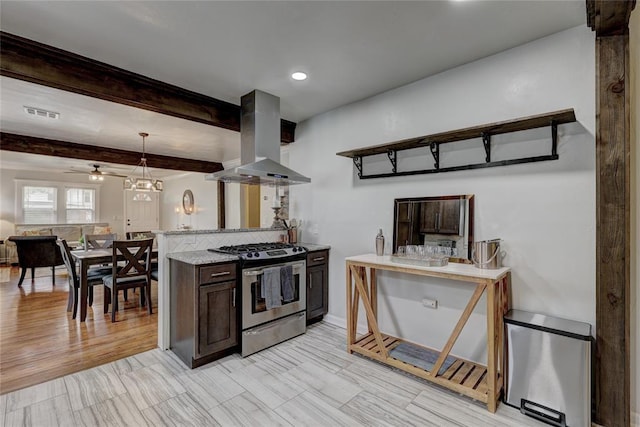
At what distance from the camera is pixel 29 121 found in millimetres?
4023

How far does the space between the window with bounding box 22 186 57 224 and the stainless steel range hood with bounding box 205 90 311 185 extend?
8.14 m

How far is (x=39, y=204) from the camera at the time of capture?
827 cm

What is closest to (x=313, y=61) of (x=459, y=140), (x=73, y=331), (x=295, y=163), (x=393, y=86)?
(x=393, y=86)

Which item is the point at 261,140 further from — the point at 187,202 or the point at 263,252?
the point at 187,202

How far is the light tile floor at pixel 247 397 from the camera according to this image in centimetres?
192

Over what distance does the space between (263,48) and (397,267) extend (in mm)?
2024

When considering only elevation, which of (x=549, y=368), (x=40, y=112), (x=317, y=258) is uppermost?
(x=40, y=112)

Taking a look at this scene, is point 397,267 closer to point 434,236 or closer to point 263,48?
point 434,236

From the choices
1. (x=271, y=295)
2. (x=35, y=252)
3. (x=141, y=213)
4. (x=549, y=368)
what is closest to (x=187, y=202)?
(x=141, y=213)

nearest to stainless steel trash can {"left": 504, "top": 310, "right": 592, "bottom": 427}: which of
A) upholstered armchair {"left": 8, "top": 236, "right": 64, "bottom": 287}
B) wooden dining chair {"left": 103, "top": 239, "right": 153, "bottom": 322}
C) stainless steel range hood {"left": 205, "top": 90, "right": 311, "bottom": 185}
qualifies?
stainless steel range hood {"left": 205, "top": 90, "right": 311, "bottom": 185}

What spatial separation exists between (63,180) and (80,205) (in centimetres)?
80

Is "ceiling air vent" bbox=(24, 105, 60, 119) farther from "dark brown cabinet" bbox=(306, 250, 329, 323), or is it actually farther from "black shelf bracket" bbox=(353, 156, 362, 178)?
"black shelf bracket" bbox=(353, 156, 362, 178)

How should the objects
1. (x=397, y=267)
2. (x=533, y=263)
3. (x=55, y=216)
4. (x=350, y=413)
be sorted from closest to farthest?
(x=350, y=413), (x=533, y=263), (x=397, y=267), (x=55, y=216)

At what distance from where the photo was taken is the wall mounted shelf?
204 centimetres
